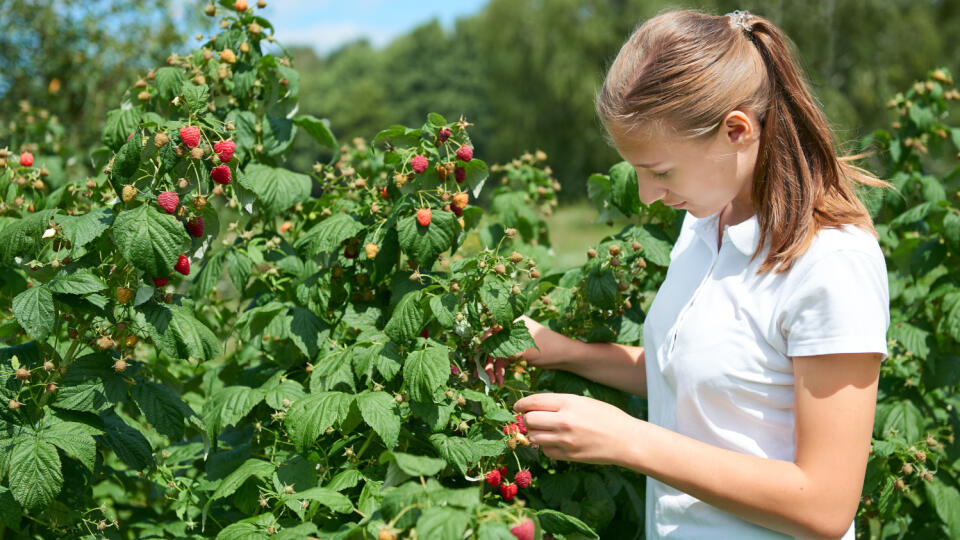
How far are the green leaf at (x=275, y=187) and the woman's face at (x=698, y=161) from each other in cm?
96

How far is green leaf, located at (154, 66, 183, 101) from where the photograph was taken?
6.67 ft

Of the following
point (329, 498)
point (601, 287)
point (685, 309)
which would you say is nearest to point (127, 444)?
point (329, 498)

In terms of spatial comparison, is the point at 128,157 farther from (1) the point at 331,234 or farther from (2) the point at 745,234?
(2) the point at 745,234

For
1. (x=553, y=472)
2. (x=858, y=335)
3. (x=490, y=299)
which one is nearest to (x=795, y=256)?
(x=858, y=335)

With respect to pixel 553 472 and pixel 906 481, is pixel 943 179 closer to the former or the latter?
pixel 906 481

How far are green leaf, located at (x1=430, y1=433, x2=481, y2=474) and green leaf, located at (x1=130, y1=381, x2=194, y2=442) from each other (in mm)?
596

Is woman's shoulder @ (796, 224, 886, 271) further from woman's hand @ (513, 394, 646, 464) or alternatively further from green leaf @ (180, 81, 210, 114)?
green leaf @ (180, 81, 210, 114)

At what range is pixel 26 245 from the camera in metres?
1.71

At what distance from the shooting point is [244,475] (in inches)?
67.7

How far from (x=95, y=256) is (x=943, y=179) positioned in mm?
2691

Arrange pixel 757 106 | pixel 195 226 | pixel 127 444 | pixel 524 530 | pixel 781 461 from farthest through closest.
A: pixel 127 444
pixel 195 226
pixel 757 106
pixel 781 461
pixel 524 530

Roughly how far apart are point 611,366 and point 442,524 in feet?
2.82

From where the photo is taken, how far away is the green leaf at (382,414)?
1479 mm

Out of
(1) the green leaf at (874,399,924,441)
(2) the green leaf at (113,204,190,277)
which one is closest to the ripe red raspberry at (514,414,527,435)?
(2) the green leaf at (113,204,190,277)
